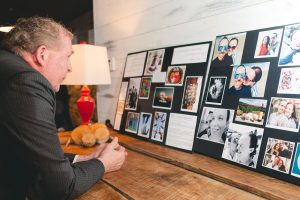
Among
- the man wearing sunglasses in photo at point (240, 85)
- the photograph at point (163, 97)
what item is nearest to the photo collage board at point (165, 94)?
the photograph at point (163, 97)

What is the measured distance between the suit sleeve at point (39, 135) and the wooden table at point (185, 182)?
115mm

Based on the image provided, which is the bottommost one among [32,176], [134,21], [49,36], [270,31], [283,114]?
[32,176]

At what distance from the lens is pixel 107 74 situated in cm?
188

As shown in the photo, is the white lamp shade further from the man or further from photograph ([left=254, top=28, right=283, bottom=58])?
photograph ([left=254, top=28, right=283, bottom=58])

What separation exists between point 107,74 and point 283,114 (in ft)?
4.25

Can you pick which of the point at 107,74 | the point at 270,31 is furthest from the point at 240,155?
the point at 107,74

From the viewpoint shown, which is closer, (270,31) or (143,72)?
(270,31)

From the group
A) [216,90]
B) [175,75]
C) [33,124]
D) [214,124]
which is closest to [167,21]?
[175,75]

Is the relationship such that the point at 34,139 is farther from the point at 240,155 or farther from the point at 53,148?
the point at 240,155

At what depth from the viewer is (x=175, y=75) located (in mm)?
1369

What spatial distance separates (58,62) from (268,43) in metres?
0.84

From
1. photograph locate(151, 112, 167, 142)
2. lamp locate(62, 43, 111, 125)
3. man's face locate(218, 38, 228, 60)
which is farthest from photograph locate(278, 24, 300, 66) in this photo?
lamp locate(62, 43, 111, 125)

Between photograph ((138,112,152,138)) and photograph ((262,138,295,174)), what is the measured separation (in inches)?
27.5

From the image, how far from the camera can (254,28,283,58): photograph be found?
98 centimetres
